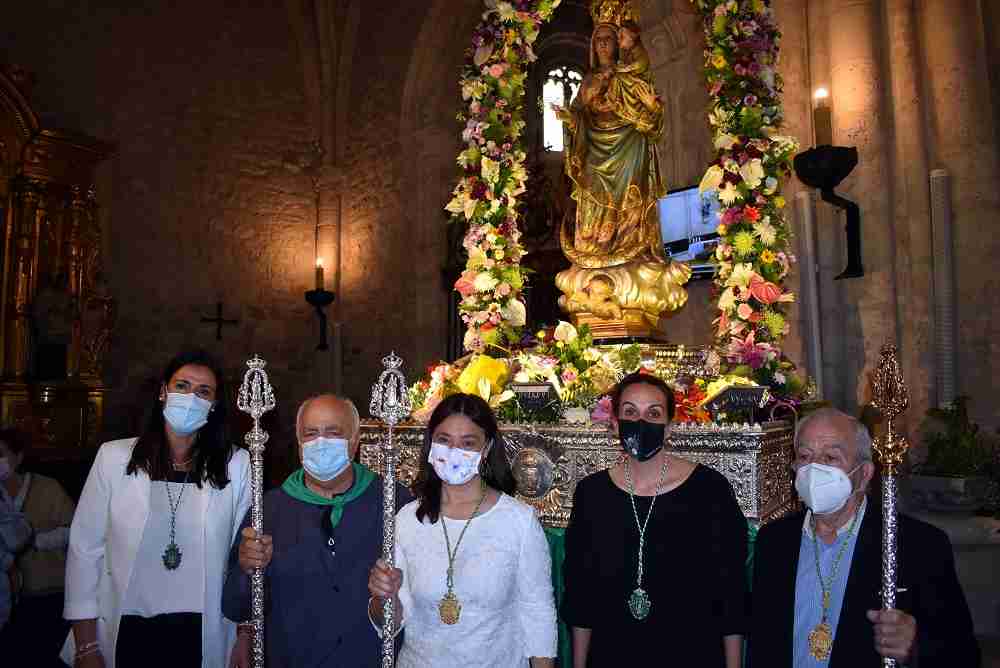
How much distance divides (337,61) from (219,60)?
1907 mm

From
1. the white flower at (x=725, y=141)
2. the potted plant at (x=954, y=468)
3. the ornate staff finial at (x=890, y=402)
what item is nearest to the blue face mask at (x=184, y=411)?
the ornate staff finial at (x=890, y=402)

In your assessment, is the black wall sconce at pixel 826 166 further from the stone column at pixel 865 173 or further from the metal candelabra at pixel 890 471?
the metal candelabra at pixel 890 471

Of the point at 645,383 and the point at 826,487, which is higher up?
the point at 645,383

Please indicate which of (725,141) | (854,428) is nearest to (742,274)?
(725,141)

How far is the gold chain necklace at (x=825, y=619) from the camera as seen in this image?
2297mm

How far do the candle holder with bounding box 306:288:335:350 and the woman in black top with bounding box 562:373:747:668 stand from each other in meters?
10.4

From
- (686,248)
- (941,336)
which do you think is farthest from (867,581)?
(686,248)

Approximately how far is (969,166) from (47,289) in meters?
10.1

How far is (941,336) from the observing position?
596cm

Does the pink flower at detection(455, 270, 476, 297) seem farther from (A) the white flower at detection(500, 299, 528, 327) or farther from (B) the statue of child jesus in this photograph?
(B) the statue of child jesus

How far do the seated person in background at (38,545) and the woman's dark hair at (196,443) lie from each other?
2.51 meters

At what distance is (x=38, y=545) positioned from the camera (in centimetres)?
478

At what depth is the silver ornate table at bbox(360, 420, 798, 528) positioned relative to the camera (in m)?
3.68

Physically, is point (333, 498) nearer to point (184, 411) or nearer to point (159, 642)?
point (184, 411)
